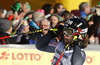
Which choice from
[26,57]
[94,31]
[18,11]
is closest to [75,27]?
[26,57]

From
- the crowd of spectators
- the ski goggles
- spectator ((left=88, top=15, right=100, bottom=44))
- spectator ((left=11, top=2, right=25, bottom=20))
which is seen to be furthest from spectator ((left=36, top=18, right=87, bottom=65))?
spectator ((left=11, top=2, right=25, bottom=20))

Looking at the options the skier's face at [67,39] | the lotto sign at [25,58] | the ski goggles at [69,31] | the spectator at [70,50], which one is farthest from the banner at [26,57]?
the ski goggles at [69,31]

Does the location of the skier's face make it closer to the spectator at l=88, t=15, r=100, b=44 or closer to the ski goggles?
the ski goggles

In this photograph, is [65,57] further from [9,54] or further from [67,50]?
[9,54]

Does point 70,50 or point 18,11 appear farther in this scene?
point 18,11

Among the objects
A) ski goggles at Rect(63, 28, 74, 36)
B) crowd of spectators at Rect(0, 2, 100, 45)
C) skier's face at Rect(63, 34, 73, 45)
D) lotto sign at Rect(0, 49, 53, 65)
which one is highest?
ski goggles at Rect(63, 28, 74, 36)

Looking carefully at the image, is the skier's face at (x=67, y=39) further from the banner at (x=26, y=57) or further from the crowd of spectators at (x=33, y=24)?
the banner at (x=26, y=57)

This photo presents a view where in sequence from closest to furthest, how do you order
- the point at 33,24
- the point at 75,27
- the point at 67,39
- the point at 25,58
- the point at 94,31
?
the point at 75,27 < the point at 67,39 < the point at 25,58 < the point at 94,31 < the point at 33,24

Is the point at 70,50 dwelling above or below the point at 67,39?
below

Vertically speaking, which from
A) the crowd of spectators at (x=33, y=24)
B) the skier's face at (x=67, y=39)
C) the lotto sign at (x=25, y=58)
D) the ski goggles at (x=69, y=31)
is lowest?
the lotto sign at (x=25, y=58)

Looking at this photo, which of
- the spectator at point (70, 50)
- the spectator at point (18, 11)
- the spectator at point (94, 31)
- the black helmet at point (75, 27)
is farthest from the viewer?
the spectator at point (18, 11)

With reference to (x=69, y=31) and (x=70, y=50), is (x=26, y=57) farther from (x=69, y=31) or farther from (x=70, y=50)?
(x=69, y=31)

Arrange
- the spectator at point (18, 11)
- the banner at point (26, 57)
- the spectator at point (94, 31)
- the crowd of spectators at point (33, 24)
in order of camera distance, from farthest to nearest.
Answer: the spectator at point (18, 11) → the spectator at point (94, 31) → the crowd of spectators at point (33, 24) → the banner at point (26, 57)

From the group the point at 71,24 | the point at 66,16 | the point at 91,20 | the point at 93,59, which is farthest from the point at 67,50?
the point at 66,16
